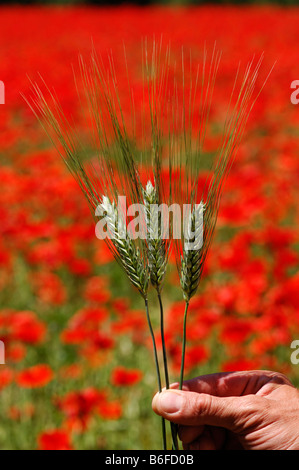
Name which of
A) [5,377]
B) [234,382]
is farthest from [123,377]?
[234,382]

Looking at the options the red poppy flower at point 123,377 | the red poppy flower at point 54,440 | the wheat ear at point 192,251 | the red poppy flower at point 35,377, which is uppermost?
the red poppy flower at point 35,377

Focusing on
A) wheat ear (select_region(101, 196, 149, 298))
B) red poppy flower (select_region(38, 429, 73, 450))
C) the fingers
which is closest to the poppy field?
red poppy flower (select_region(38, 429, 73, 450))

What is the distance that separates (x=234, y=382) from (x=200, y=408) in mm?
230

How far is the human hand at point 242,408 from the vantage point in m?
1.07

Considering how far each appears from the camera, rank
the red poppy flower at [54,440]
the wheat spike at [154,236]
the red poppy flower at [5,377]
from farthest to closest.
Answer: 1. the red poppy flower at [5,377]
2. the red poppy flower at [54,440]
3. the wheat spike at [154,236]

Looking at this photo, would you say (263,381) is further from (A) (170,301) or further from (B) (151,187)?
(A) (170,301)

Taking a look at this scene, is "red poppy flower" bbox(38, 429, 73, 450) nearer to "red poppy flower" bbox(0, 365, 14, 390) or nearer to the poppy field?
→ the poppy field

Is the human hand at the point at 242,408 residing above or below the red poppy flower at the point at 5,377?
below

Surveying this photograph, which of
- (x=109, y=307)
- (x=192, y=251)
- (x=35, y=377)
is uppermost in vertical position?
(x=109, y=307)

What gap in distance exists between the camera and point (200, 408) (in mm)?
1085

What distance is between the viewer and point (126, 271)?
0.92 meters

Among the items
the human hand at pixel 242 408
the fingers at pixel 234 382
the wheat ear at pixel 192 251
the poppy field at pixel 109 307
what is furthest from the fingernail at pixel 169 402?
the poppy field at pixel 109 307

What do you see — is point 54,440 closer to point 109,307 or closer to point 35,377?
point 35,377

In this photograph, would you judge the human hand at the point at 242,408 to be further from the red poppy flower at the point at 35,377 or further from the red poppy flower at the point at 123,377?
the red poppy flower at the point at 35,377
